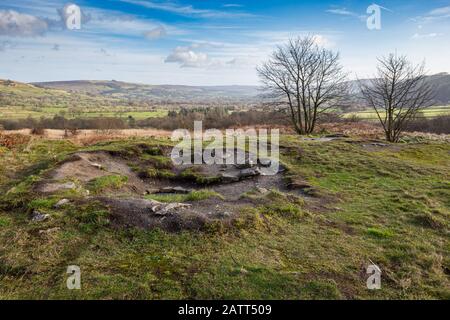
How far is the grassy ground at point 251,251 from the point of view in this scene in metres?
5.57

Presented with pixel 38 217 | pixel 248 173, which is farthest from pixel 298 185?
pixel 38 217

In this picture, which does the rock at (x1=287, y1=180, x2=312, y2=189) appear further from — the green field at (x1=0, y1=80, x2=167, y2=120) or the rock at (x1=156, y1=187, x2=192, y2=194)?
the green field at (x1=0, y1=80, x2=167, y2=120)

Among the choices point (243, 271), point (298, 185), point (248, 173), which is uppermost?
point (248, 173)

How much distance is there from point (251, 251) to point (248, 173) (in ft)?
22.0

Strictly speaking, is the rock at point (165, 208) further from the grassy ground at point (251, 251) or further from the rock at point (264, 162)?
the rock at point (264, 162)

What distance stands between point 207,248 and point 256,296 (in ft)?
6.06

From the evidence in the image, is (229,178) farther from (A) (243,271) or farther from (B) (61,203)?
(A) (243,271)

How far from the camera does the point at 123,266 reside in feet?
20.2

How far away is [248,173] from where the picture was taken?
529 inches

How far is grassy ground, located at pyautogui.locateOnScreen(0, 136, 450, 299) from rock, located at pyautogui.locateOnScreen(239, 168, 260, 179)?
3.07 metres

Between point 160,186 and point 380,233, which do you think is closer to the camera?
point 380,233

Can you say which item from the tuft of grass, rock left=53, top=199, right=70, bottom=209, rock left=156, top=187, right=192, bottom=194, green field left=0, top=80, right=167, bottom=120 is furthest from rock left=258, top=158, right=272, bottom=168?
green field left=0, top=80, right=167, bottom=120

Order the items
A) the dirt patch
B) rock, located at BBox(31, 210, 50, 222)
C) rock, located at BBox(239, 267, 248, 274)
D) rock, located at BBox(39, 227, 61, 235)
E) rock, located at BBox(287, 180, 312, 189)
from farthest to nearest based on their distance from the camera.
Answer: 1. rock, located at BBox(287, 180, 312, 189)
2. the dirt patch
3. rock, located at BBox(31, 210, 50, 222)
4. rock, located at BBox(39, 227, 61, 235)
5. rock, located at BBox(239, 267, 248, 274)

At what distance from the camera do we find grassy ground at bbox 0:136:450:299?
5570mm
